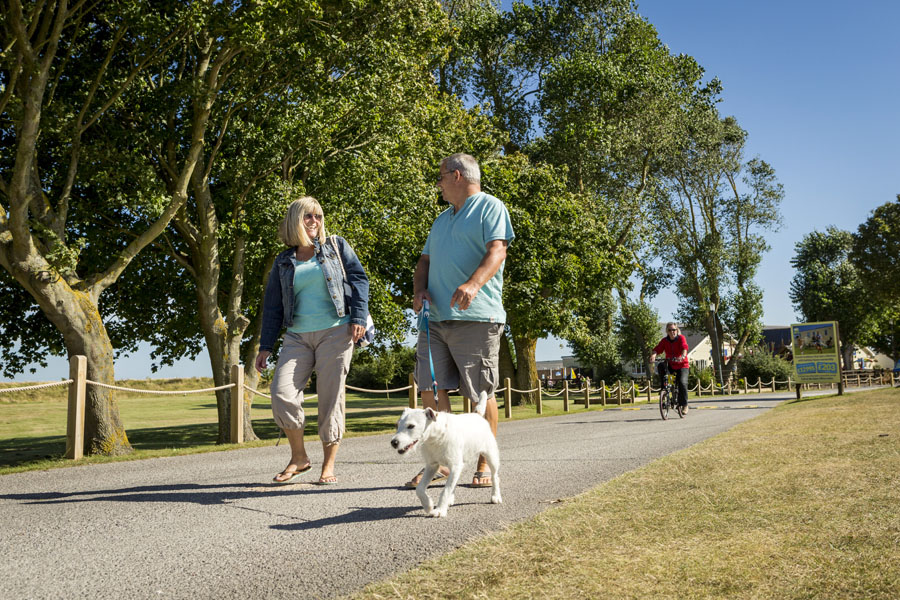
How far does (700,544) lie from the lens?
3.46 metres

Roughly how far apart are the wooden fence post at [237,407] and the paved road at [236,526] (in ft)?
14.9

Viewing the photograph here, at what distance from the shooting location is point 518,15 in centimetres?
2822

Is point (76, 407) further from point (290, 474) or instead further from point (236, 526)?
point (236, 526)

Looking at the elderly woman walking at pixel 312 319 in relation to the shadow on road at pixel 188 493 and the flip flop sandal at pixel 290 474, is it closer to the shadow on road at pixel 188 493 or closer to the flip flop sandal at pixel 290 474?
the flip flop sandal at pixel 290 474

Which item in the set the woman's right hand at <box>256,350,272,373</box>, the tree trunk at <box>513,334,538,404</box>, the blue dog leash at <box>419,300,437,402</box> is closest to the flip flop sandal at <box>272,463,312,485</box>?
the woman's right hand at <box>256,350,272,373</box>

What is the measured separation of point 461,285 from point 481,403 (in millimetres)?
820

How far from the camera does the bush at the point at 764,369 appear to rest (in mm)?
49812

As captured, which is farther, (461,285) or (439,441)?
(461,285)

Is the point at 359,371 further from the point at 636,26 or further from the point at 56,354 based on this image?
the point at 56,354

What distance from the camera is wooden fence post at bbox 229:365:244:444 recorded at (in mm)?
12141

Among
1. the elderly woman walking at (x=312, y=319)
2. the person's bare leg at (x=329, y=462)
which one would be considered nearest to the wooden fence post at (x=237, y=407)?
the person's bare leg at (x=329, y=462)

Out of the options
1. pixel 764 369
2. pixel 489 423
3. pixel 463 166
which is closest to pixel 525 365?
pixel 489 423

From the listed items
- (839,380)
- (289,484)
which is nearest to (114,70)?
(289,484)

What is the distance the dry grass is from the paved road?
344 mm
